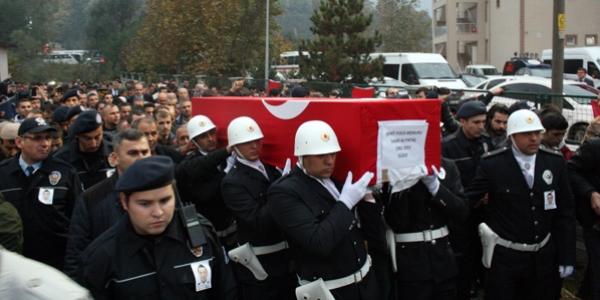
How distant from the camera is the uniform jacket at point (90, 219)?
3.64m

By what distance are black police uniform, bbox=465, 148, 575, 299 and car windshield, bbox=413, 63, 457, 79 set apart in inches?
703

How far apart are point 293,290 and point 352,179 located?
1289mm

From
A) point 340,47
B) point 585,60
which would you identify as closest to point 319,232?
point 340,47

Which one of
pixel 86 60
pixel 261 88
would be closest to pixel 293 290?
pixel 261 88

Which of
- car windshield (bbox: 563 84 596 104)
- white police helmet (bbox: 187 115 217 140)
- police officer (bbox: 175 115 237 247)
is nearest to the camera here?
police officer (bbox: 175 115 237 247)

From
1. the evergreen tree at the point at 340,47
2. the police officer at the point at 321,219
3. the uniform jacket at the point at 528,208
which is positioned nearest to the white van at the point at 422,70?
the evergreen tree at the point at 340,47

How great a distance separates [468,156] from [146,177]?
A: 371 cm

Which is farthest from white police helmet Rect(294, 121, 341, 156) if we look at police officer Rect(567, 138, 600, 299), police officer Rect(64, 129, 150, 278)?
police officer Rect(567, 138, 600, 299)

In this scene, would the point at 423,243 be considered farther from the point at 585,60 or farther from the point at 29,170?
the point at 585,60

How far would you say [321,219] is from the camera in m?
3.72

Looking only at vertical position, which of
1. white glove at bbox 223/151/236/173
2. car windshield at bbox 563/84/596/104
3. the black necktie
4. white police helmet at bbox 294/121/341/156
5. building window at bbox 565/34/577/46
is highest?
building window at bbox 565/34/577/46

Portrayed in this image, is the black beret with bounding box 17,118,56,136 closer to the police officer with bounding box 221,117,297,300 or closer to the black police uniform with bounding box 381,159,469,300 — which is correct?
the police officer with bounding box 221,117,297,300

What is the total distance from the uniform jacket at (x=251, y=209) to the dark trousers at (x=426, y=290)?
35.6 inches

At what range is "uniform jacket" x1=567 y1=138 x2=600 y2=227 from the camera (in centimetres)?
508
